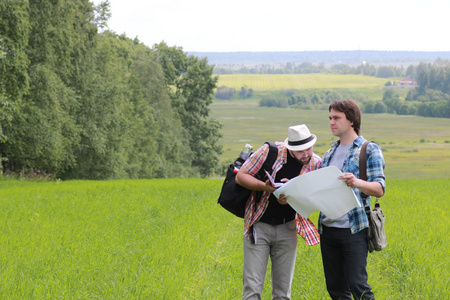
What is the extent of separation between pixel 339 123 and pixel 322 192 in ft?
2.33

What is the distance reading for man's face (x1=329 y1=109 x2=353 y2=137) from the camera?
5.73 metres

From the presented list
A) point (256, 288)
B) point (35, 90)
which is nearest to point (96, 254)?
point (256, 288)

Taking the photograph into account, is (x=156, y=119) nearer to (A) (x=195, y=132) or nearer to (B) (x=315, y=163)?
(A) (x=195, y=132)

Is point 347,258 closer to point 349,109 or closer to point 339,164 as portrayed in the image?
point 339,164

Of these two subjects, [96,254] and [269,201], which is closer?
[269,201]

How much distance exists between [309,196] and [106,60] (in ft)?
132

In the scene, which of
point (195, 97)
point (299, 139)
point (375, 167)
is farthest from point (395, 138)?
point (299, 139)

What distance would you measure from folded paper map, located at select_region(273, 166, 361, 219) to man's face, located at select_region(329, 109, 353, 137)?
527mm

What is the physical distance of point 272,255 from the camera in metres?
Answer: 6.06

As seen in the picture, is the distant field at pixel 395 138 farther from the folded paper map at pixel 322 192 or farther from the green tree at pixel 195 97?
the folded paper map at pixel 322 192

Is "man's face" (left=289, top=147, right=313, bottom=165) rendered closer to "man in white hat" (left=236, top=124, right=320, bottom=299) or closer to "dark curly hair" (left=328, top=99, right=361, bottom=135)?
"man in white hat" (left=236, top=124, right=320, bottom=299)

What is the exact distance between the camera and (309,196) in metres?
5.46

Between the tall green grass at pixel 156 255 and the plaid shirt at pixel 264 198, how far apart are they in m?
1.55

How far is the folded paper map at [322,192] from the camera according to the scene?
5402 mm
